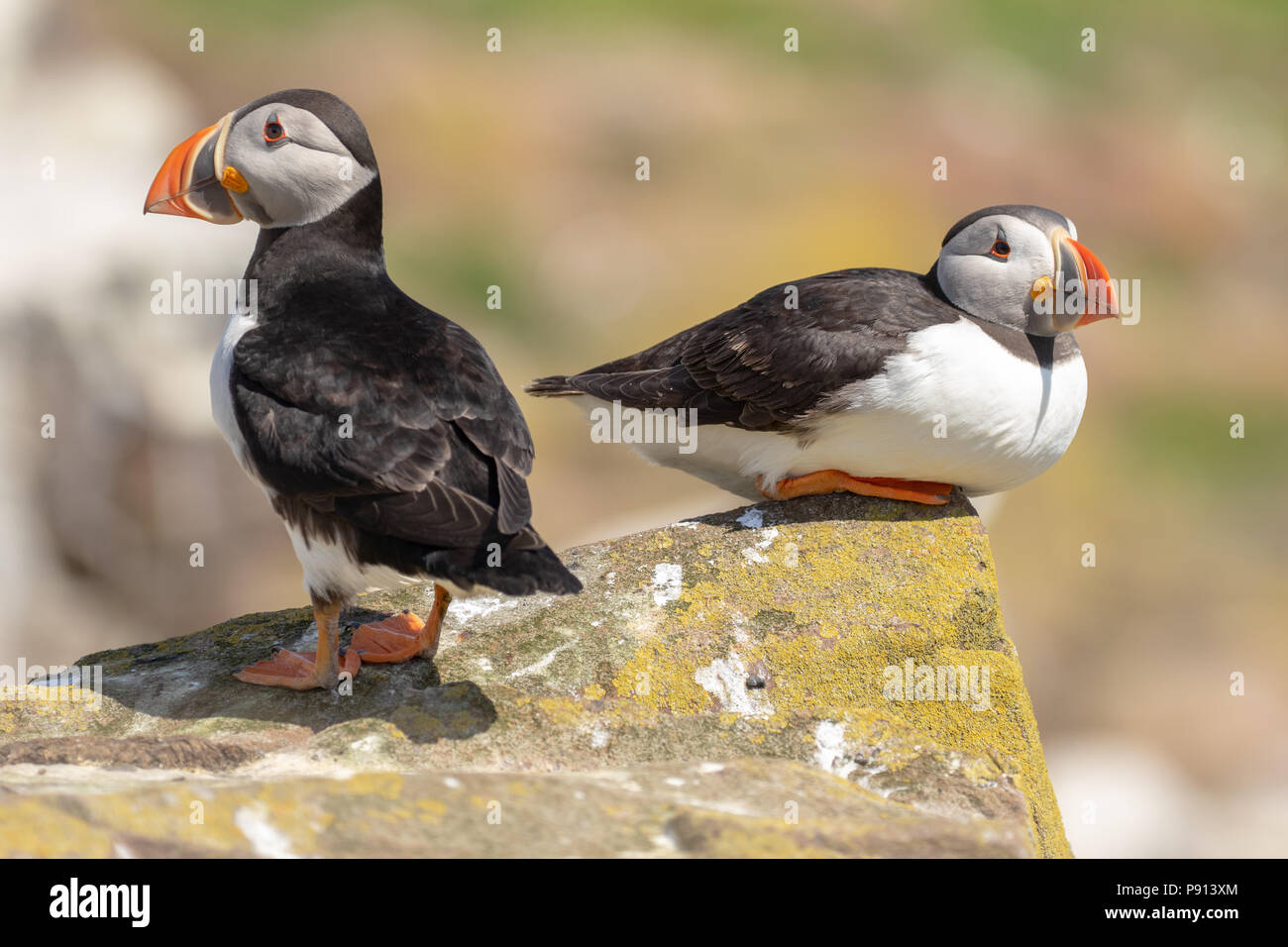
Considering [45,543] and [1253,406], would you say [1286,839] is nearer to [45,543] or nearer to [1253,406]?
[1253,406]

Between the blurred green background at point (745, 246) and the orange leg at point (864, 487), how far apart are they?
24.1ft

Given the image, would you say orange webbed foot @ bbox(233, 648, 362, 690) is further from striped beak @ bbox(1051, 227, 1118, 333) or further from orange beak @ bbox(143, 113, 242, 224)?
striped beak @ bbox(1051, 227, 1118, 333)

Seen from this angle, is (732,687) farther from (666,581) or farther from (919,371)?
(919,371)

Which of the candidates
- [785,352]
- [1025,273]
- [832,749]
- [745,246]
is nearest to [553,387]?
[785,352]

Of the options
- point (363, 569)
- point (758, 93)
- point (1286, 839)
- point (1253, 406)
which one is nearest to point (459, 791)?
point (363, 569)

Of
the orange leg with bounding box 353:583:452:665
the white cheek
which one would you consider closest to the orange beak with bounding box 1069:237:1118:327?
the orange leg with bounding box 353:583:452:665

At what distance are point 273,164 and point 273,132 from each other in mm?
135

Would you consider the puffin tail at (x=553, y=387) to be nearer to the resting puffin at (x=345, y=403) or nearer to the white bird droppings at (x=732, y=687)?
the resting puffin at (x=345, y=403)

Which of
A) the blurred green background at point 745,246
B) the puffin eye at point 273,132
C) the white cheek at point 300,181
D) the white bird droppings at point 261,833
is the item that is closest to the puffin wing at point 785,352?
the white cheek at point 300,181

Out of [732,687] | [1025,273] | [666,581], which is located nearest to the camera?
[732,687]

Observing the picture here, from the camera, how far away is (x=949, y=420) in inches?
236

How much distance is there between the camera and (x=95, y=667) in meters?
5.96

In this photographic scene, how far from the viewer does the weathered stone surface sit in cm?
379

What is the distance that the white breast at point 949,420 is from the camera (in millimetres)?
Answer: 5996
